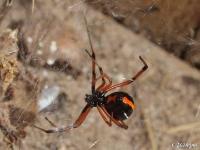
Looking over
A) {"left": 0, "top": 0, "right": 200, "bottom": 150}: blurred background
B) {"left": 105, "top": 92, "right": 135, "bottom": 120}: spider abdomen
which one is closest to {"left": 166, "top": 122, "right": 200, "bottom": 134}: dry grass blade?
{"left": 0, "top": 0, "right": 200, "bottom": 150}: blurred background

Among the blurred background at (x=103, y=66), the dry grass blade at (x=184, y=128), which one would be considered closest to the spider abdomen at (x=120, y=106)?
the blurred background at (x=103, y=66)

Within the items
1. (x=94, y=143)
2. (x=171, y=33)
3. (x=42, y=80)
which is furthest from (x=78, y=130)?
(x=171, y=33)

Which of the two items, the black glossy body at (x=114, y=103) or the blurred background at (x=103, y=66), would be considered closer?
the black glossy body at (x=114, y=103)

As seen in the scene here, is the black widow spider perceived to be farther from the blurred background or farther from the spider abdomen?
the blurred background

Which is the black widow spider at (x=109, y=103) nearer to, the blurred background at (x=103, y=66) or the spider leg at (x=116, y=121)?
the spider leg at (x=116, y=121)

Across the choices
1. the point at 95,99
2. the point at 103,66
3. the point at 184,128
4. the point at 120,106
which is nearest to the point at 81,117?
the point at 95,99

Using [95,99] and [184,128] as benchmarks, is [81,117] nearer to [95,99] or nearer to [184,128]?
[95,99]
